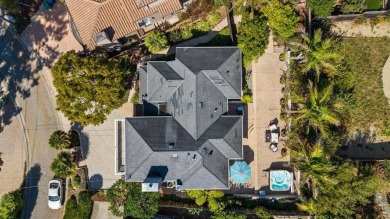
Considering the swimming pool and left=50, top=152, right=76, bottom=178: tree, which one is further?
left=50, top=152, right=76, bottom=178: tree

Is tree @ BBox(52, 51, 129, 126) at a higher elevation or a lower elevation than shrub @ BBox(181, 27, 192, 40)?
lower

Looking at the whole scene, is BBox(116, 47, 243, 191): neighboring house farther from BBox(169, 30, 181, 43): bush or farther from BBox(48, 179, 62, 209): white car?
BBox(48, 179, 62, 209): white car

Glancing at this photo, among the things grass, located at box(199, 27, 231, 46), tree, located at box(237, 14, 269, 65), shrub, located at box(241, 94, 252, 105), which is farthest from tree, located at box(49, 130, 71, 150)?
tree, located at box(237, 14, 269, 65)

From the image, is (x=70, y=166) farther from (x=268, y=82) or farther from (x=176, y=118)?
(x=268, y=82)

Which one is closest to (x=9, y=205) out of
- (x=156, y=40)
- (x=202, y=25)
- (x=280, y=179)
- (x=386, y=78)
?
(x=156, y=40)

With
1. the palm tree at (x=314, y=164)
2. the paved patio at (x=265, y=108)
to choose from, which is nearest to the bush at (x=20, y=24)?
the paved patio at (x=265, y=108)

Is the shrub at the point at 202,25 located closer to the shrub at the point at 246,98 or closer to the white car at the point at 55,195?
the shrub at the point at 246,98

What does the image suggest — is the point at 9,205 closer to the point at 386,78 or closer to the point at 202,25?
the point at 202,25
